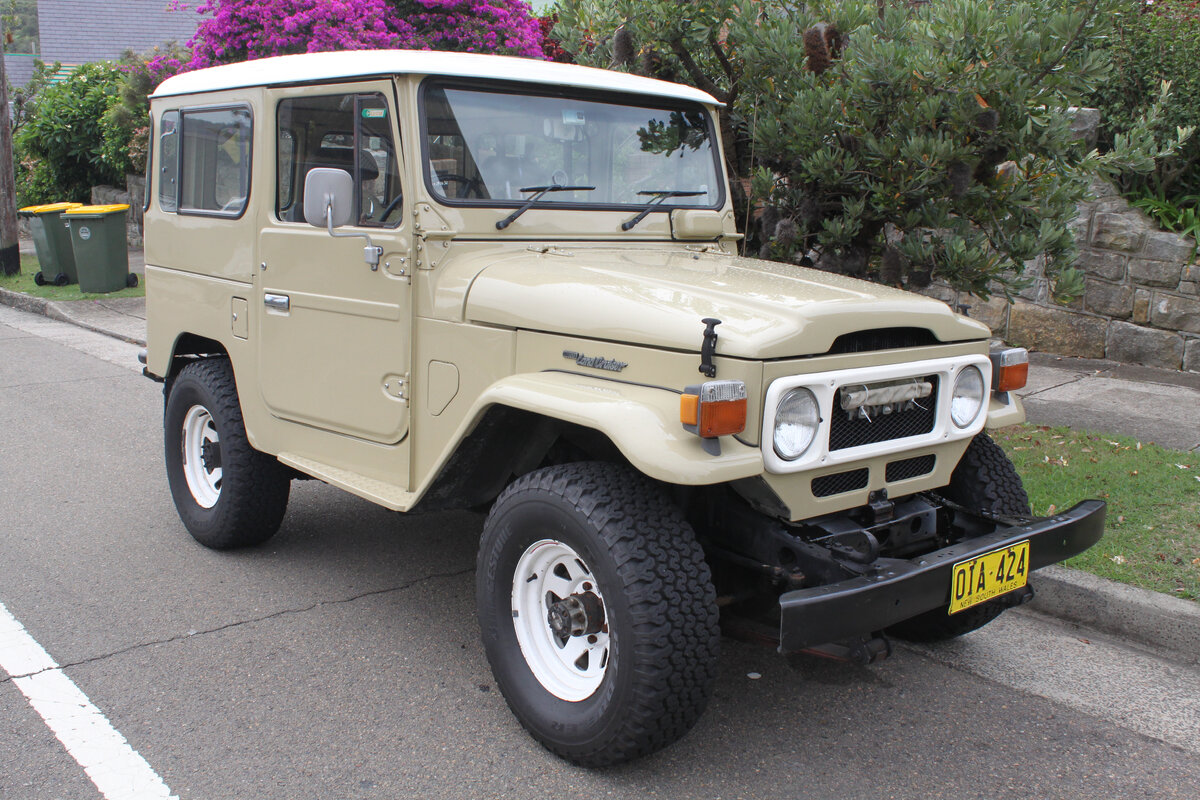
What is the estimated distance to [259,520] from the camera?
4.64 m

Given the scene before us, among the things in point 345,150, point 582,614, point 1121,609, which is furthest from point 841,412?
point 345,150

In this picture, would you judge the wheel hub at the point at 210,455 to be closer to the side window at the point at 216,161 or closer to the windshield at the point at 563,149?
the side window at the point at 216,161

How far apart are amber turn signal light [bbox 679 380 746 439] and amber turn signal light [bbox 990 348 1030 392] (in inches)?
49.2

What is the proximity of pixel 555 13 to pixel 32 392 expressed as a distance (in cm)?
515

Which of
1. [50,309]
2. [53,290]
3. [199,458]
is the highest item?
[199,458]

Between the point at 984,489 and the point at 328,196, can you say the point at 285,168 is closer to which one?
the point at 328,196

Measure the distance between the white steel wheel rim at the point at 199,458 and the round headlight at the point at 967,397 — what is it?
336cm

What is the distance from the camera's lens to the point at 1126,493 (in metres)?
4.93

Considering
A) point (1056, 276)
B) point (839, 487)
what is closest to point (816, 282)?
point (839, 487)

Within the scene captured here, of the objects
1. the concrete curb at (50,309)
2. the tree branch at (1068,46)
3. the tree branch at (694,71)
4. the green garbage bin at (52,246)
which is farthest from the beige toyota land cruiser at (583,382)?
the green garbage bin at (52,246)

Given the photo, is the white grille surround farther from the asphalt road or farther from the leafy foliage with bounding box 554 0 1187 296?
the leafy foliage with bounding box 554 0 1187 296

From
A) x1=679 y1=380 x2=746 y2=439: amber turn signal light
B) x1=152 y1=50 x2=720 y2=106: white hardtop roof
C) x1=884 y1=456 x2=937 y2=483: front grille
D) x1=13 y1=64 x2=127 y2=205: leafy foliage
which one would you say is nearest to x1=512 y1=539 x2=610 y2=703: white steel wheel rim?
x1=679 y1=380 x2=746 y2=439: amber turn signal light

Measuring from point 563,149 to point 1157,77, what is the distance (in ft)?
20.9

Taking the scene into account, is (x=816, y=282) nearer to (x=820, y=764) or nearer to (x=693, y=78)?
(x=820, y=764)
